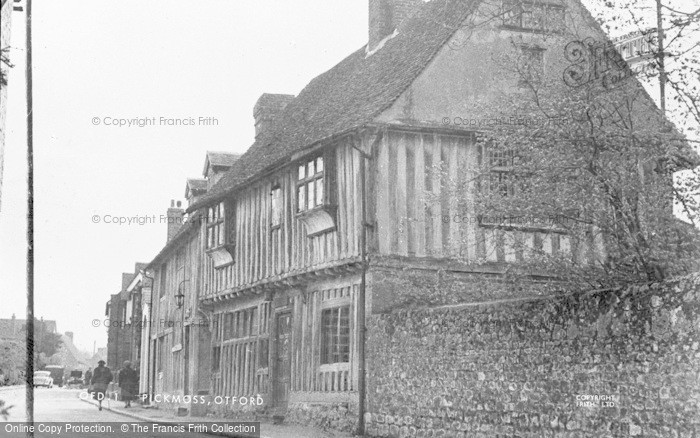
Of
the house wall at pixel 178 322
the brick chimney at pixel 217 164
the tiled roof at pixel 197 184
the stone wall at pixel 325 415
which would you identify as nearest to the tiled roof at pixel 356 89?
the brick chimney at pixel 217 164

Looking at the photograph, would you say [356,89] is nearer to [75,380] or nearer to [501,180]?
[501,180]

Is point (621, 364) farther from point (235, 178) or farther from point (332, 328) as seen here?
point (235, 178)

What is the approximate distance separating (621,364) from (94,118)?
27.5 feet

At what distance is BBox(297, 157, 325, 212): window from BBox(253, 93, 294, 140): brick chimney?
27.4 ft

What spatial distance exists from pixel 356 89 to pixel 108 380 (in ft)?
36.6

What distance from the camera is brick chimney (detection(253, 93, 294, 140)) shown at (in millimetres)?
28438

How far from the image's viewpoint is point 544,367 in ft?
40.4

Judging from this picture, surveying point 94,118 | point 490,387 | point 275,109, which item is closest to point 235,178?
point 275,109

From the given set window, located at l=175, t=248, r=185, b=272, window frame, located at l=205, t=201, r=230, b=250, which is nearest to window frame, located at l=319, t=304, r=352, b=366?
window frame, located at l=205, t=201, r=230, b=250

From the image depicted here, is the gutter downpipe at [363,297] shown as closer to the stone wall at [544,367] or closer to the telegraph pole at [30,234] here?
the stone wall at [544,367]

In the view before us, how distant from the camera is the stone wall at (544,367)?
1027cm

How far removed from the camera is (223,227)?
23.9 meters

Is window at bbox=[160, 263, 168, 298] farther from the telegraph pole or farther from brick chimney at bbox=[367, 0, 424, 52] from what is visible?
the telegraph pole

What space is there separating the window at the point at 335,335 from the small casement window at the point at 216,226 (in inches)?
219
